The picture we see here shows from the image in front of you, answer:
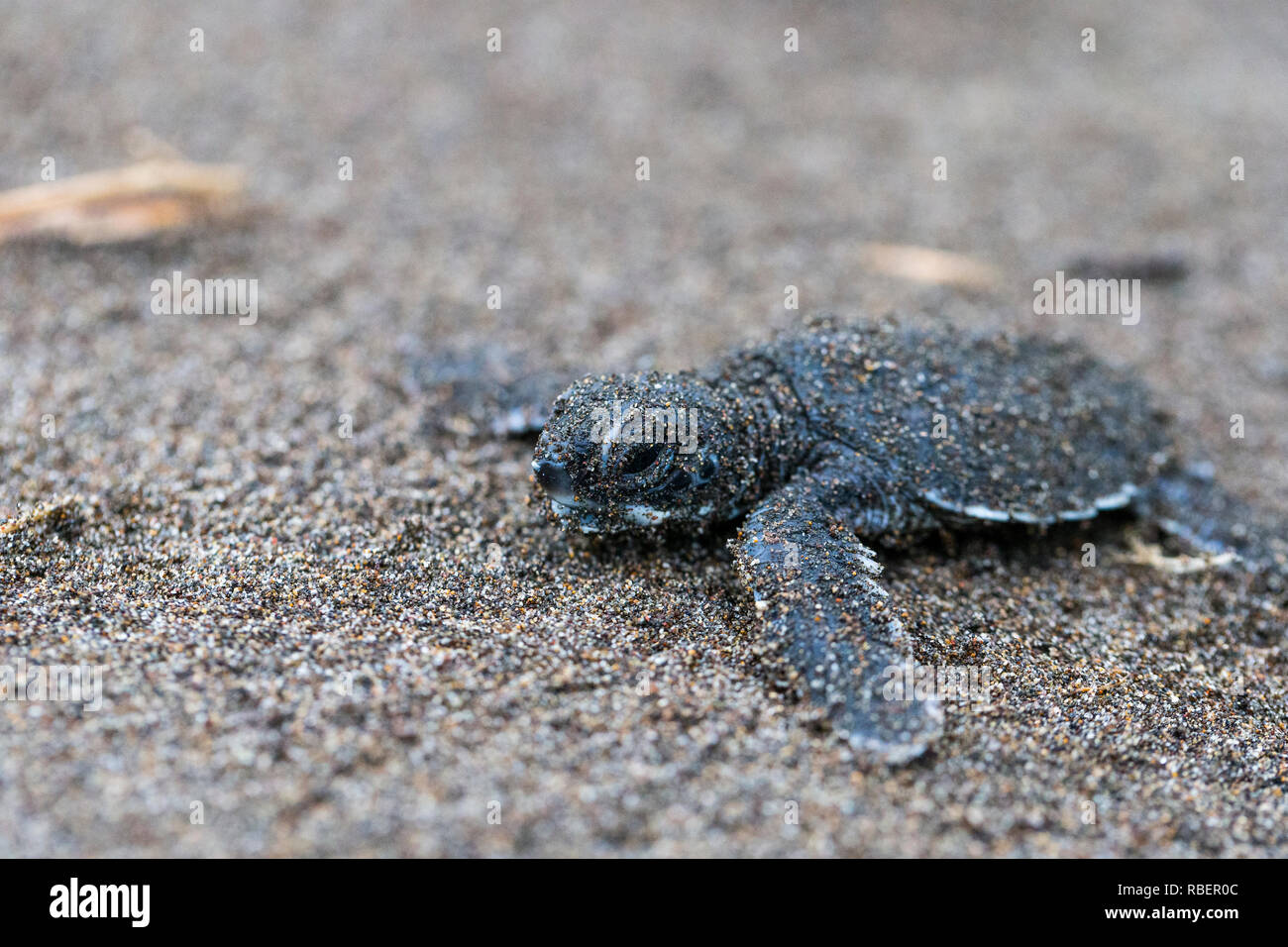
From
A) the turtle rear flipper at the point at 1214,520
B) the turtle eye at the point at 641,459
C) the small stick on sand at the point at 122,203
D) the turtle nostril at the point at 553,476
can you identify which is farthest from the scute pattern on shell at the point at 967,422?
the small stick on sand at the point at 122,203

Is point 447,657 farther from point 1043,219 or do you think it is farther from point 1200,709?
point 1043,219

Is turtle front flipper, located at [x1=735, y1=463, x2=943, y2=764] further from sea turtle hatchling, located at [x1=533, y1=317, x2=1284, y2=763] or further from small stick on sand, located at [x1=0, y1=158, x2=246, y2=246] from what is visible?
small stick on sand, located at [x1=0, y1=158, x2=246, y2=246]

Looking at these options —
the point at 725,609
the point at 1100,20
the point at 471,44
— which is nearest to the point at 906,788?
the point at 725,609

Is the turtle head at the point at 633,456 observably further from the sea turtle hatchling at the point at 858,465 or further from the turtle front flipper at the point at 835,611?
the turtle front flipper at the point at 835,611

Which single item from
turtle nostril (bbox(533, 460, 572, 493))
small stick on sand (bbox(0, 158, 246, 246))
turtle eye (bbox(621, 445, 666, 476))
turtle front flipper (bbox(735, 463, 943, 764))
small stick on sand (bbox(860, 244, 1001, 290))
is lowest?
turtle front flipper (bbox(735, 463, 943, 764))

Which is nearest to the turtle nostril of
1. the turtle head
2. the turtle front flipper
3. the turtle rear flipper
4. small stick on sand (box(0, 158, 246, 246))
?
the turtle head

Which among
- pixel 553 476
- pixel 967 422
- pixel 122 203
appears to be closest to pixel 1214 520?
pixel 967 422
